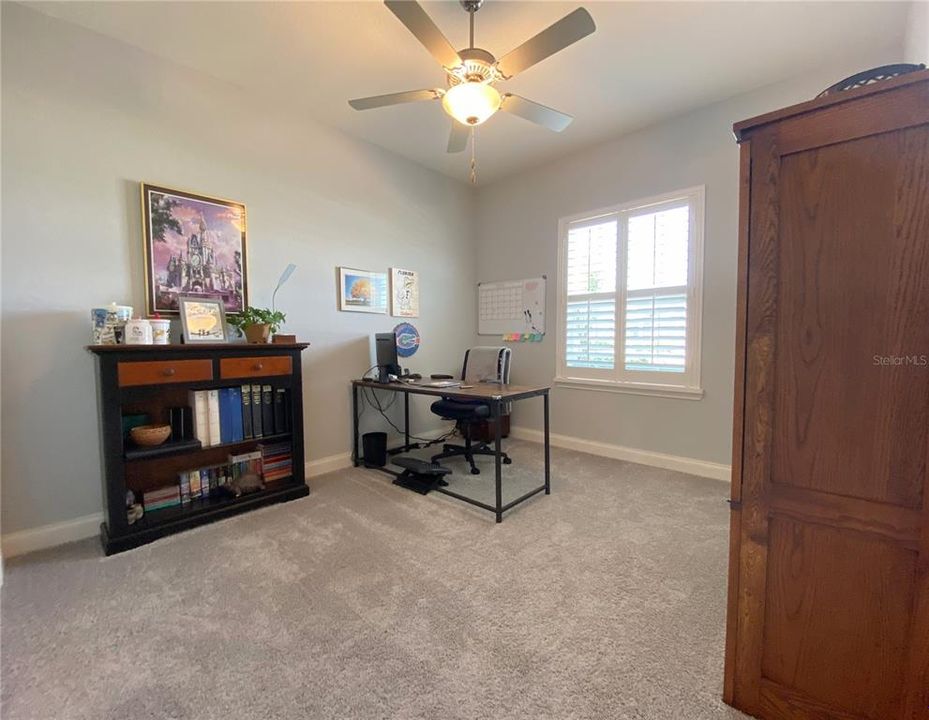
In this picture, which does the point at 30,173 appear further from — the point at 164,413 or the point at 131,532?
the point at 131,532

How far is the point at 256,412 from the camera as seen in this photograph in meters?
2.62

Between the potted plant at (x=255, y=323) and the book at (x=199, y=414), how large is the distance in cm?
46

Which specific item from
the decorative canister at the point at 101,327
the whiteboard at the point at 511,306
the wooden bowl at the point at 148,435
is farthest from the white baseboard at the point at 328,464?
the whiteboard at the point at 511,306

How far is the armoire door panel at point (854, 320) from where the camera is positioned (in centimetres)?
89

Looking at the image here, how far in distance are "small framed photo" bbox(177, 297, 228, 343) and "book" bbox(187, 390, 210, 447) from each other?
335mm

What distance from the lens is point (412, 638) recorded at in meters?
1.44

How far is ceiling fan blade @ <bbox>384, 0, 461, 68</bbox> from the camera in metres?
1.54

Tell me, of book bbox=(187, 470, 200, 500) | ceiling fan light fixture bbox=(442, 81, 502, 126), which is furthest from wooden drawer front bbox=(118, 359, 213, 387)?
ceiling fan light fixture bbox=(442, 81, 502, 126)

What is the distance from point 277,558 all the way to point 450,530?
90 cm

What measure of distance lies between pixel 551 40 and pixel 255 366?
2387mm

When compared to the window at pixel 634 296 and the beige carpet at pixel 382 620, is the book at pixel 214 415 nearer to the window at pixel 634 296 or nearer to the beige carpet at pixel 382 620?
the beige carpet at pixel 382 620

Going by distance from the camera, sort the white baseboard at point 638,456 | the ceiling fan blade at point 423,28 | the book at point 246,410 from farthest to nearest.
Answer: the white baseboard at point 638,456
the book at point 246,410
the ceiling fan blade at point 423,28

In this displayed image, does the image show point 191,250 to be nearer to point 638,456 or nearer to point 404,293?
point 404,293

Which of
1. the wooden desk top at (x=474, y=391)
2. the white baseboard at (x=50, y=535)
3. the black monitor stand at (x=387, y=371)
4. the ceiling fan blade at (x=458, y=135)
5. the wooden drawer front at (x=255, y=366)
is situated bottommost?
the white baseboard at (x=50, y=535)
